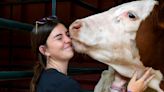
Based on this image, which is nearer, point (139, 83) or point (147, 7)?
point (139, 83)

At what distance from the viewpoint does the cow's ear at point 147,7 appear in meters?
1.55

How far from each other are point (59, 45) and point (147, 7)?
0.39 metres

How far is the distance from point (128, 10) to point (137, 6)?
4 centimetres

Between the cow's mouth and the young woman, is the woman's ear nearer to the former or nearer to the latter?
the young woman

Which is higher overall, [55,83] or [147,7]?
[147,7]

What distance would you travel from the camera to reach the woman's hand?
139cm

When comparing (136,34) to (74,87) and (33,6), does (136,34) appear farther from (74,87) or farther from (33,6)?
(33,6)

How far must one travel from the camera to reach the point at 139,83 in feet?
4.63

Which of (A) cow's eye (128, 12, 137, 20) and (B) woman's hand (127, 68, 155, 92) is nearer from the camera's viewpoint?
(B) woman's hand (127, 68, 155, 92)

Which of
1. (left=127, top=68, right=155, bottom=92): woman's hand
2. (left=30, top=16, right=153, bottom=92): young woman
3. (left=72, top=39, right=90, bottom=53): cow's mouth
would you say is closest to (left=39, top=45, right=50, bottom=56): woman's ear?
(left=30, top=16, right=153, bottom=92): young woman

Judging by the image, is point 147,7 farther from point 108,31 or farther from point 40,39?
point 40,39

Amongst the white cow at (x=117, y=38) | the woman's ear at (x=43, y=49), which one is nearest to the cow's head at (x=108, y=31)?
the white cow at (x=117, y=38)

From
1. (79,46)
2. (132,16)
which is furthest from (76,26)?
(132,16)

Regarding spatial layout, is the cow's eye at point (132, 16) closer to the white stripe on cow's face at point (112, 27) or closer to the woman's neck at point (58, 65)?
the white stripe on cow's face at point (112, 27)
